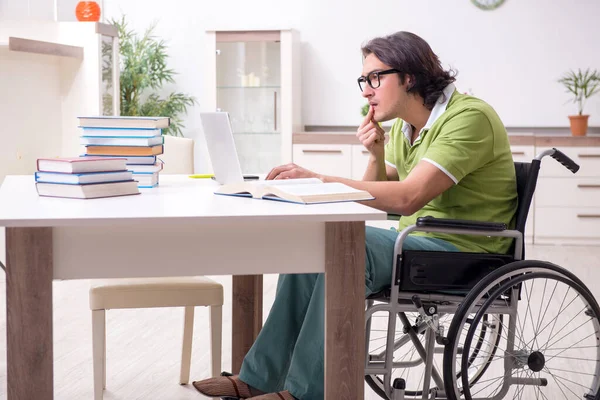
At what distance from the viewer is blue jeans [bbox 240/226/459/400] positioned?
2125 millimetres

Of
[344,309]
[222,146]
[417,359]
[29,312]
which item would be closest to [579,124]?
[417,359]

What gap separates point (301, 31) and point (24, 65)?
2686 mm

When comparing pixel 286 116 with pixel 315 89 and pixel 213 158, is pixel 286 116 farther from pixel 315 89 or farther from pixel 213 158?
pixel 213 158

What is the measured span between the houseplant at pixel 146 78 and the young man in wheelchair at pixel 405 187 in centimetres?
418

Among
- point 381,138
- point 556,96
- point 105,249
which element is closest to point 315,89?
point 556,96

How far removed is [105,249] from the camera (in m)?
1.78

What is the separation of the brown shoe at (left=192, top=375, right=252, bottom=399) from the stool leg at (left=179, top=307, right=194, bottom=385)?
597mm

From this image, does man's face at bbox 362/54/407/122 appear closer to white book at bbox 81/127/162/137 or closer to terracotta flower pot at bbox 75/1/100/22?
white book at bbox 81/127/162/137

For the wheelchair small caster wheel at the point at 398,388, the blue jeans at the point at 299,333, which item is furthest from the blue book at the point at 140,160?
the wheelchair small caster wheel at the point at 398,388

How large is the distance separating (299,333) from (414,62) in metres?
0.90

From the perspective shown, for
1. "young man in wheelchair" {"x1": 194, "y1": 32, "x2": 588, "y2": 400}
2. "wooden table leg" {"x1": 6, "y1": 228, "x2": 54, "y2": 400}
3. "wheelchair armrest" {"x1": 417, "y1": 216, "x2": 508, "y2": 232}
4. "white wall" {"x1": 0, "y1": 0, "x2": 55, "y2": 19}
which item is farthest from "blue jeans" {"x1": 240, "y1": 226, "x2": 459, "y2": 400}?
"white wall" {"x1": 0, "y1": 0, "x2": 55, "y2": 19}

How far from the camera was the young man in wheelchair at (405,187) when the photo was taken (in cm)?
217

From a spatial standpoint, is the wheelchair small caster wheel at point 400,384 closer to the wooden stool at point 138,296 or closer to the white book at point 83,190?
the wooden stool at point 138,296

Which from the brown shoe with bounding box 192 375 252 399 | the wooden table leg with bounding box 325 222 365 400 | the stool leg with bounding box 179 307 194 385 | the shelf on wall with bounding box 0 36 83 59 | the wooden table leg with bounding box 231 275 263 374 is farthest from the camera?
the shelf on wall with bounding box 0 36 83 59
